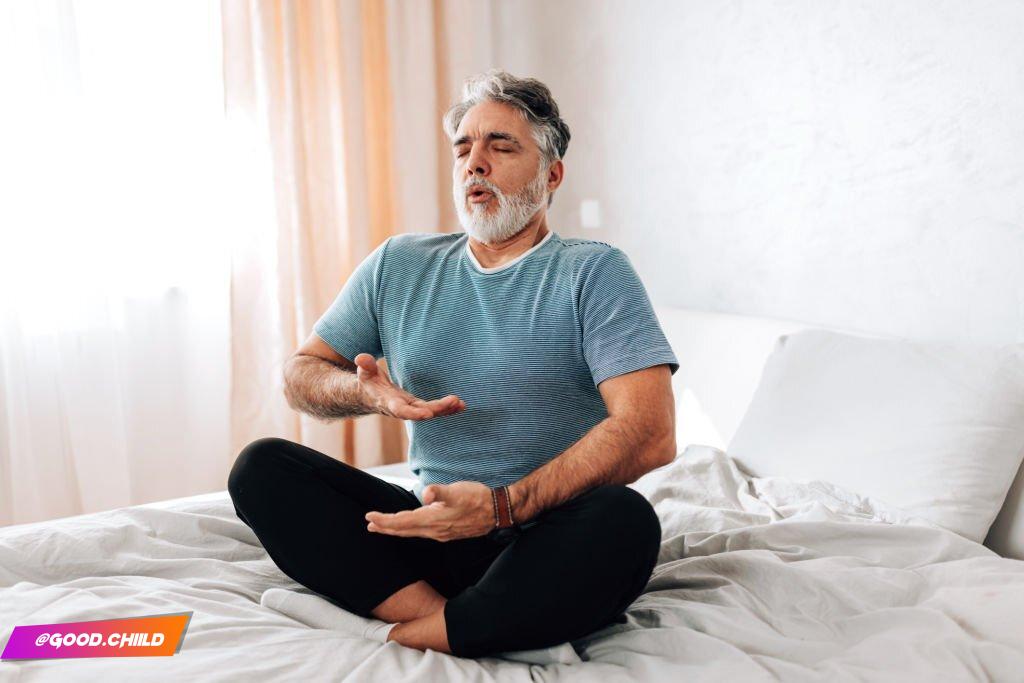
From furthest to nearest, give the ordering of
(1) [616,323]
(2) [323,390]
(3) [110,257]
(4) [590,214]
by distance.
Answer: (4) [590,214]
(3) [110,257]
(2) [323,390]
(1) [616,323]

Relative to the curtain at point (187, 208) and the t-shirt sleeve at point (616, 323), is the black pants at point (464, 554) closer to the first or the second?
the t-shirt sleeve at point (616, 323)

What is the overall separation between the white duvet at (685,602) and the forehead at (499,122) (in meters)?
0.73

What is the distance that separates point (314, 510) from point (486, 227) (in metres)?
0.60

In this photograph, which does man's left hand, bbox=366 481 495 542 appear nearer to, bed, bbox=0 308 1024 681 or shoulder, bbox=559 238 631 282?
bed, bbox=0 308 1024 681

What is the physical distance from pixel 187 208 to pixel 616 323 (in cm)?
178

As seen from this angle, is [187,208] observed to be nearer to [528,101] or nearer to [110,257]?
[110,257]

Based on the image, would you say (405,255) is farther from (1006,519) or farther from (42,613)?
(1006,519)

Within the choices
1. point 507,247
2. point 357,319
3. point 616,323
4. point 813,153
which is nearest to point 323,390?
point 357,319

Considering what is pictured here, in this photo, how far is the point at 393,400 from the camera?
1378 mm

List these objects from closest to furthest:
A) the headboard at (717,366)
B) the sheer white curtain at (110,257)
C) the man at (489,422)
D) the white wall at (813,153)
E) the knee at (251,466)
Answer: the man at (489,422) < the knee at (251,466) < the white wall at (813,153) < the headboard at (717,366) < the sheer white curtain at (110,257)

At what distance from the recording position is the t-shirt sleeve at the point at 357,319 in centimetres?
169

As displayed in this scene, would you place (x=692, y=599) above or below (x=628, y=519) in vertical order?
below

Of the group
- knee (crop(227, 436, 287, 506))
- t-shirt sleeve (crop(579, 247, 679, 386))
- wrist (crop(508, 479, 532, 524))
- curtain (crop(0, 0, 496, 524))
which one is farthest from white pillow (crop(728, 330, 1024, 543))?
curtain (crop(0, 0, 496, 524))

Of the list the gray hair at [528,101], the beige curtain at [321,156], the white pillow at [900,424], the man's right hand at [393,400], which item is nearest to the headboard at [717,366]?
the white pillow at [900,424]
